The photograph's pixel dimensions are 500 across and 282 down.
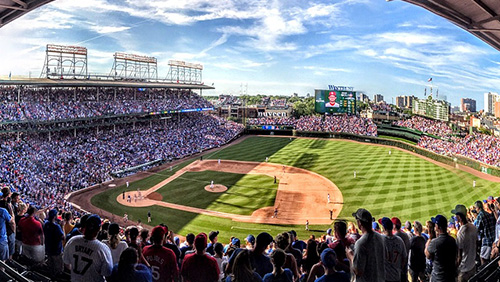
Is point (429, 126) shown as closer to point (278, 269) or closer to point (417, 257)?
point (417, 257)

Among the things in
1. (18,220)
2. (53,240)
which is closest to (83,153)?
(18,220)

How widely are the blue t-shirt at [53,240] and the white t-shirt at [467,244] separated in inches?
316

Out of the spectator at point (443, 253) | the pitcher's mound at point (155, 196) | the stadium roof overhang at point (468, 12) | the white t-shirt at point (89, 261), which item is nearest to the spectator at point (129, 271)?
the white t-shirt at point (89, 261)

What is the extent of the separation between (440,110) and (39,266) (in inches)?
2711

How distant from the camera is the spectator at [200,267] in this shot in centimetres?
478

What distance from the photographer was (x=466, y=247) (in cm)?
604

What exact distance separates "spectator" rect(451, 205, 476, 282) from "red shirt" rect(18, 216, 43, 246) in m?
8.42

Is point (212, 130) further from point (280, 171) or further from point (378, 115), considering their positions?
point (378, 115)

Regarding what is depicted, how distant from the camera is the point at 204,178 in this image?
35875 millimetres

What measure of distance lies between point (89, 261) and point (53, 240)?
293 cm

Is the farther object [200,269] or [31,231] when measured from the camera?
[31,231]

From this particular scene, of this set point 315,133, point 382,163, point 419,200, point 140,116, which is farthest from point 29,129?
Answer: point 315,133

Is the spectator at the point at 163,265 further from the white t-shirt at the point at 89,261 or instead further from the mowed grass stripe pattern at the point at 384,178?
the mowed grass stripe pattern at the point at 384,178

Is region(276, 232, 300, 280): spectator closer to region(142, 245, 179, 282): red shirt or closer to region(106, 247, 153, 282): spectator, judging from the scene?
region(142, 245, 179, 282): red shirt
